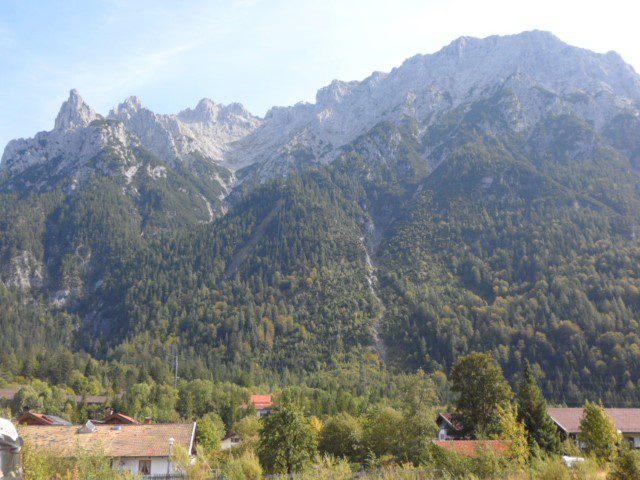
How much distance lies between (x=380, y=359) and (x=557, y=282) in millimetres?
54732

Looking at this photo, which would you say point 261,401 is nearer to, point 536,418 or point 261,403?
point 261,403

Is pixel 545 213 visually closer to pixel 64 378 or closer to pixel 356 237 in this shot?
pixel 356 237

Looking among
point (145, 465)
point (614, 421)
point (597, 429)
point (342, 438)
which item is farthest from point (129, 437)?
point (614, 421)

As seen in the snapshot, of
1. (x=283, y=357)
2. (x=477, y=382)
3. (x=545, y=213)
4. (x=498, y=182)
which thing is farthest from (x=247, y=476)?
(x=498, y=182)

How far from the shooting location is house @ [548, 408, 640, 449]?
5347 centimetres

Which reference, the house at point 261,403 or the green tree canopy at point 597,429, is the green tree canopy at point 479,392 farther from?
the house at point 261,403

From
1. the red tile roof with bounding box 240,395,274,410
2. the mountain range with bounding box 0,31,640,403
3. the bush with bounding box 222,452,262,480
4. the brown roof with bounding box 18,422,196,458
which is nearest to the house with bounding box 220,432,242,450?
the red tile roof with bounding box 240,395,274,410

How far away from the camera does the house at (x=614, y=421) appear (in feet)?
175

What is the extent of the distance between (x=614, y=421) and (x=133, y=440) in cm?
4951

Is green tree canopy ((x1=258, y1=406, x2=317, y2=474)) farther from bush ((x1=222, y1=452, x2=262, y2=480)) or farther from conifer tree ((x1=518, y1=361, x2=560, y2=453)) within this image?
bush ((x1=222, y1=452, x2=262, y2=480))

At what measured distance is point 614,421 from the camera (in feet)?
173

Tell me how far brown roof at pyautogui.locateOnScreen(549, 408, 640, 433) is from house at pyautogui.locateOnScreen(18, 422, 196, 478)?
4104cm

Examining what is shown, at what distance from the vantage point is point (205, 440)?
57.1m

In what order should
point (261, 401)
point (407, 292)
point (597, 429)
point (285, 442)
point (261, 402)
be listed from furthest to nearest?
1. point (407, 292)
2. point (261, 401)
3. point (261, 402)
4. point (597, 429)
5. point (285, 442)
